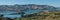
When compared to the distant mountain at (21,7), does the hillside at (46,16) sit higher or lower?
lower

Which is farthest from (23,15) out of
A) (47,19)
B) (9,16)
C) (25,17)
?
(47,19)

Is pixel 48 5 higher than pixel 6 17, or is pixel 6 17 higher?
pixel 48 5

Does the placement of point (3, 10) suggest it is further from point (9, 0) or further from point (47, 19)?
point (47, 19)

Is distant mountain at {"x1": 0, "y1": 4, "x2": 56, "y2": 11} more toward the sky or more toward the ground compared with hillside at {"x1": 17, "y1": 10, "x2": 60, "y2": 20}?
more toward the sky

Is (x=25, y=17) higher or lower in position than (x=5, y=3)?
lower

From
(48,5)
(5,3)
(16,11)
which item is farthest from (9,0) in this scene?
(48,5)

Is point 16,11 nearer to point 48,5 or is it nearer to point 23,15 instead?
point 23,15

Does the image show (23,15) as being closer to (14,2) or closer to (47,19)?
(14,2)

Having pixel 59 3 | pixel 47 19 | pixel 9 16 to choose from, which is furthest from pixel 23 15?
pixel 59 3
